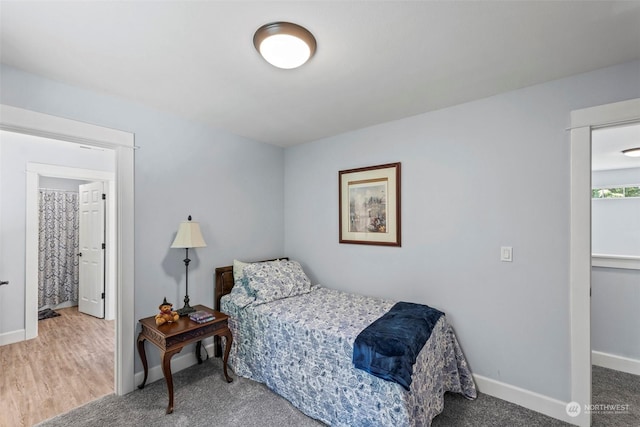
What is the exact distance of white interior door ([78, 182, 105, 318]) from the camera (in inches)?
166

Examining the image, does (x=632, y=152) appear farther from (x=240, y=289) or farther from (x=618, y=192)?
(x=240, y=289)

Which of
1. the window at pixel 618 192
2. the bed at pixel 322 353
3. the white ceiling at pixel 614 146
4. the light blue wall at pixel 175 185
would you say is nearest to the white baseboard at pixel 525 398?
the bed at pixel 322 353

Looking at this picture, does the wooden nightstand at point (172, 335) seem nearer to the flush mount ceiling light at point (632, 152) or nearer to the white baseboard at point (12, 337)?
the white baseboard at point (12, 337)

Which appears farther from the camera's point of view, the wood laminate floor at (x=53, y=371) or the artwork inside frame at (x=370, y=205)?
the artwork inside frame at (x=370, y=205)

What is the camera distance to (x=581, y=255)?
6.27 ft

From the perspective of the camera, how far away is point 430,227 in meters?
2.58

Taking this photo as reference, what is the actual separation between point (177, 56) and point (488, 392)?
3312 millimetres

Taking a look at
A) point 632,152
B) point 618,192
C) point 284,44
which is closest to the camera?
point 284,44

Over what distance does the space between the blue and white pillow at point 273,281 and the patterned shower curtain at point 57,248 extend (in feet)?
12.1

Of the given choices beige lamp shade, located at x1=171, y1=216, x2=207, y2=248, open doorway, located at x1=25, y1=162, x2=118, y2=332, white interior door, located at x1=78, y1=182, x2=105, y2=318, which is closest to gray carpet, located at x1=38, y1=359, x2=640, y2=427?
beige lamp shade, located at x1=171, y1=216, x2=207, y2=248

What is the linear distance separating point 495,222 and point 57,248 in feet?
19.9

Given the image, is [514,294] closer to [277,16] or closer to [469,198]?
[469,198]

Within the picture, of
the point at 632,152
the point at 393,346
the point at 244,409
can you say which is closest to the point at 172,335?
the point at 244,409

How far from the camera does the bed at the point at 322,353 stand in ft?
5.85
